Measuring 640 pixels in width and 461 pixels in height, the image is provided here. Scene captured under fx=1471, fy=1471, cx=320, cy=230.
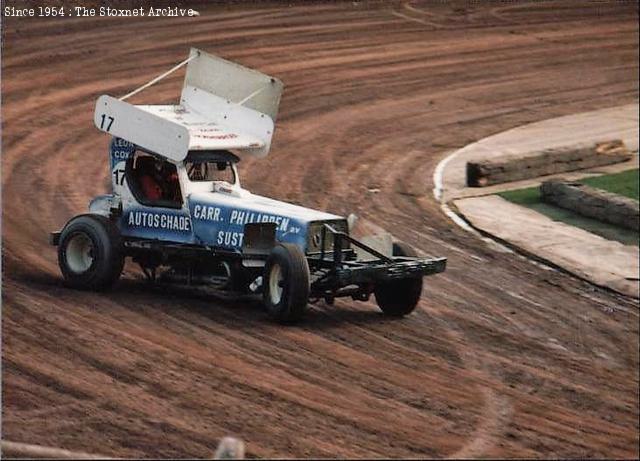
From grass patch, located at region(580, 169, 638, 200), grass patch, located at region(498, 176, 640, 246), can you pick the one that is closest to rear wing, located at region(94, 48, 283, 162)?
grass patch, located at region(498, 176, 640, 246)

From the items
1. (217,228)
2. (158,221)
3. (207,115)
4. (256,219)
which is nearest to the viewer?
(256,219)

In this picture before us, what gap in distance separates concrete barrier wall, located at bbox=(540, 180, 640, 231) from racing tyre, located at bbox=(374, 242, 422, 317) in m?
6.11

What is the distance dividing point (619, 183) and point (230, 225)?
33.1 feet

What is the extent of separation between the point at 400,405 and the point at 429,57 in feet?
70.8

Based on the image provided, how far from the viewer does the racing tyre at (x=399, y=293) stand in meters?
15.3

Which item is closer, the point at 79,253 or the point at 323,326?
the point at 323,326

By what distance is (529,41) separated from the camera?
117ft

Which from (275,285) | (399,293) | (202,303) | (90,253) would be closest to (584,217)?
(399,293)

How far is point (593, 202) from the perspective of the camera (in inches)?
833

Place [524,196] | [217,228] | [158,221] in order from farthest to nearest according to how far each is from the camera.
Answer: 1. [524,196]
2. [158,221]
3. [217,228]

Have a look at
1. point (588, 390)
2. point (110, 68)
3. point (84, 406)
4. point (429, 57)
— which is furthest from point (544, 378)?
point (429, 57)

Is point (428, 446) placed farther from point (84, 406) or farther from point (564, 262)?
point (564, 262)

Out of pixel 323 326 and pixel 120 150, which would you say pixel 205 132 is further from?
pixel 323 326

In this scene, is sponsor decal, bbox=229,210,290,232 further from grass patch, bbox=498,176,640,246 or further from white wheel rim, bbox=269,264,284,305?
grass patch, bbox=498,176,640,246
